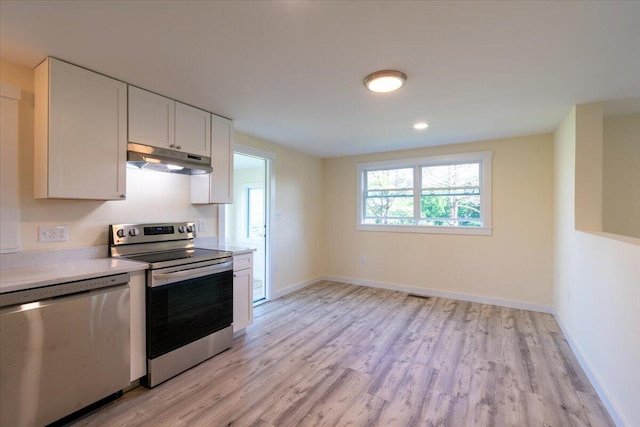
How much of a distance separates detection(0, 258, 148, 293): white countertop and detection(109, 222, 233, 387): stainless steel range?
16 cm

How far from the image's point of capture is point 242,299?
121 inches

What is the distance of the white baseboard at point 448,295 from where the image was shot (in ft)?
12.8

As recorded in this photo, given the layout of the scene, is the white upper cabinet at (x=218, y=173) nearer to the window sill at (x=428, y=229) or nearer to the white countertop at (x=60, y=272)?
the white countertop at (x=60, y=272)

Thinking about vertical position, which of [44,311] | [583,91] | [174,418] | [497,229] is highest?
[583,91]

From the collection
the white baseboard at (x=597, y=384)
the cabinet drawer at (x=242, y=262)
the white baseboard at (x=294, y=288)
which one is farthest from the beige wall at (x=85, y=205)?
the white baseboard at (x=597, y=384)

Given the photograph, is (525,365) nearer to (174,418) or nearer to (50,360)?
Answer: (174,418)

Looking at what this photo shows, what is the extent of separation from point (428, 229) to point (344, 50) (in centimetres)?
342

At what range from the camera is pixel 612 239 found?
6.63 feet

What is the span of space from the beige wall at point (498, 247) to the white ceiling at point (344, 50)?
3.72 ft

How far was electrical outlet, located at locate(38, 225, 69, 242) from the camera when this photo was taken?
213 cm

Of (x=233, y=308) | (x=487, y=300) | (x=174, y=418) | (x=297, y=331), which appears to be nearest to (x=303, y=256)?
(x=297, y=331)

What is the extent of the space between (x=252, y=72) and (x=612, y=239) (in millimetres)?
2816

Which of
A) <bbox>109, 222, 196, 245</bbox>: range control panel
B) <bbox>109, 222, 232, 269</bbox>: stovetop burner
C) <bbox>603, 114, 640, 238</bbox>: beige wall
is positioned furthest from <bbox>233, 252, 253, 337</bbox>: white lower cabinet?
<bbox>603, 114, 640, 238</bbox>: beige wall

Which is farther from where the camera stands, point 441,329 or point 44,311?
point 441,329
